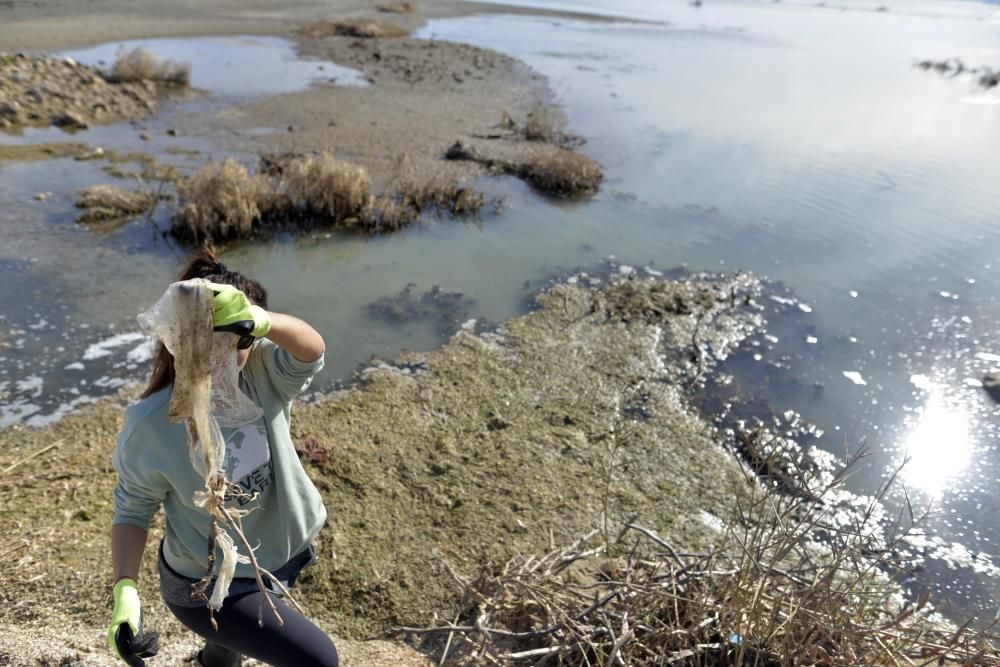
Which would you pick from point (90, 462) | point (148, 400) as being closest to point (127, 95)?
point (90, 462)

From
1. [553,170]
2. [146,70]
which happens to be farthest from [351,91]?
[553,170]

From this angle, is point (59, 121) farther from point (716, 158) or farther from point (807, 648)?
point (807, 648)

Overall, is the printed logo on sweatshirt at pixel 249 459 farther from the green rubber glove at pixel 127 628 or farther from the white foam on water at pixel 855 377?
the white foam on water at pixel 855 377

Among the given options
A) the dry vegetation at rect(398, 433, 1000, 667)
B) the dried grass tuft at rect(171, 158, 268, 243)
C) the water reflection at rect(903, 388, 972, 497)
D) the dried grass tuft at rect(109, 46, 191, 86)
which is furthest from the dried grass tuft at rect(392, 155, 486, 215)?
the dried grass tuft at rect(109, 46, 191, 86)

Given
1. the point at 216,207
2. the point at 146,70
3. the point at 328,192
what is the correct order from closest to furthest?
the point at 216,207 < the point at 328,192 < the point at 146,70

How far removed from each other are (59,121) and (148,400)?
38.0ft

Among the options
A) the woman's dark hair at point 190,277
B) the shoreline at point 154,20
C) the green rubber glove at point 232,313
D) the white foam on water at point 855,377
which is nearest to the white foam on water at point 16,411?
the woman's dark hair at point 190,277

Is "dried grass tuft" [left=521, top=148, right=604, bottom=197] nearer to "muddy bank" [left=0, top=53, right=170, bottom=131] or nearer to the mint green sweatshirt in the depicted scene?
"muddy bank" [left=0, top=53, right=170, bottom=131]

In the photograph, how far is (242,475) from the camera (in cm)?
217

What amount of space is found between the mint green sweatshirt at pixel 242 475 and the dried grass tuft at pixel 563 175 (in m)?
7.98

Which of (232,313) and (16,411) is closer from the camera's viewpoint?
(232,313)

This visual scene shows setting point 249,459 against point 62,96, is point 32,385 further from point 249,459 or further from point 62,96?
point 62,96

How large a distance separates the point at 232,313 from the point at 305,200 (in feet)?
22.4

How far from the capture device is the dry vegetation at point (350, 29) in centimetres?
2220
